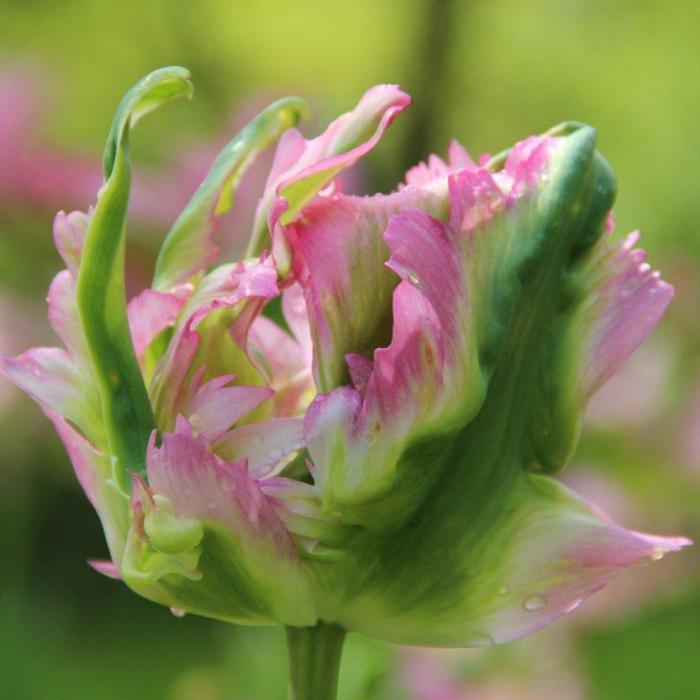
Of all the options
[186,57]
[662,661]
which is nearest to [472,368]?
[662,661]

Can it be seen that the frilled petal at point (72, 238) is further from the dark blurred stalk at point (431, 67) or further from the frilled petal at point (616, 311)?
the dark blurred stalk at point (431, 67)

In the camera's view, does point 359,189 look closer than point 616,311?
No

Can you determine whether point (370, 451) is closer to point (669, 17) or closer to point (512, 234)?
point (512, 234)

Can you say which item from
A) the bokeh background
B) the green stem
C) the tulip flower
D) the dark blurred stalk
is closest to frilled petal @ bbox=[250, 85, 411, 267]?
the tulip flower

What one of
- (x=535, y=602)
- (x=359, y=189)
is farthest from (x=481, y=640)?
(x=359, y=189)

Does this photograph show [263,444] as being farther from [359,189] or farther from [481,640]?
[359,189]

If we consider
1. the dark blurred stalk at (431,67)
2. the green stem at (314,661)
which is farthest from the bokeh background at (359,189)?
the green stem at (314,661)
